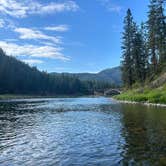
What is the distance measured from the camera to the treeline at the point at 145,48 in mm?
→ 93375

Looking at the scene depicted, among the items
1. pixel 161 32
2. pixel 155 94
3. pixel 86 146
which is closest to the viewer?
pixel 86 146

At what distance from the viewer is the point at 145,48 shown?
106312mm

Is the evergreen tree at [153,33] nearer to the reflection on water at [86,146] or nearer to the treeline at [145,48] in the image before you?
the treeline at [145,48]

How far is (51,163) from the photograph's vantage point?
18422mm

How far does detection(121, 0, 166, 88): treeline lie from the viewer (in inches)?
3676

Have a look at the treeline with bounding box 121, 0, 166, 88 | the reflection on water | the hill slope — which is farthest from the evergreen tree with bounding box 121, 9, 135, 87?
the reflection on water

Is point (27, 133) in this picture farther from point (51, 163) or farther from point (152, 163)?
point (152, 163)

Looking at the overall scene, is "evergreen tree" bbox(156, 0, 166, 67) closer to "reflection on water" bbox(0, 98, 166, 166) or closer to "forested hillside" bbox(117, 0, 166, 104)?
"forested hillside" bbox(117, 0, 166, 104)

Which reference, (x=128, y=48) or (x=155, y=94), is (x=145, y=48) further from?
(x=155, y=94)

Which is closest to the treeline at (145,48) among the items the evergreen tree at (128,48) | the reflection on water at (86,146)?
the evergreen tree at (128,48)

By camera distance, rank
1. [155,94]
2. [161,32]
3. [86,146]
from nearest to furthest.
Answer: [86,146], [155,94], [161,32]

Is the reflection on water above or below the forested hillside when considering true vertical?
below

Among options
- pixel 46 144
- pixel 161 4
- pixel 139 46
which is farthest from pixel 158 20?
pixel 46 144

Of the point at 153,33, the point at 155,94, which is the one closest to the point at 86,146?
the point at 155,94
